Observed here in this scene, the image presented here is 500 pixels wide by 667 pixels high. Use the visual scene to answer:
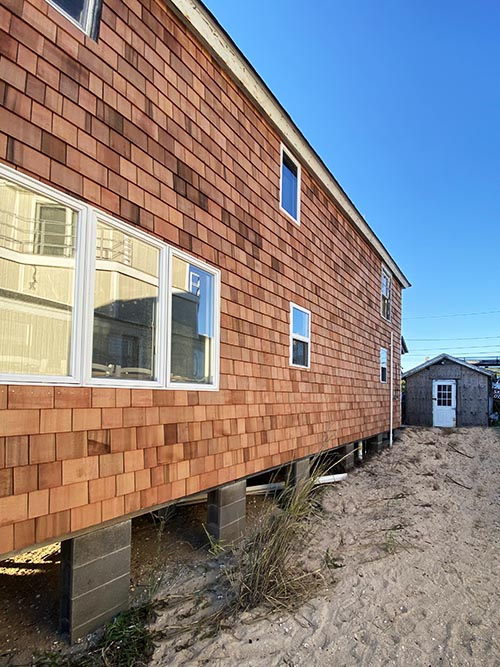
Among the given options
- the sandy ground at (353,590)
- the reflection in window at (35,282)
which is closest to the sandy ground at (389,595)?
the sandy ground at (353,590)

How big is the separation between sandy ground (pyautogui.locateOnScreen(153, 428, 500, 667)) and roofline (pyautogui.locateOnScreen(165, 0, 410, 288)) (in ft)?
18.4

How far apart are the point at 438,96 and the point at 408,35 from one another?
182 inches

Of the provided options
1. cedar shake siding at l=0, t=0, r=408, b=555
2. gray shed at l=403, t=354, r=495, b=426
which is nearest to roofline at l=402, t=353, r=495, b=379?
gray shed at l=403, t=354, r=495, b=426

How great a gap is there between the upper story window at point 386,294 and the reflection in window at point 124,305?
9.34 meters

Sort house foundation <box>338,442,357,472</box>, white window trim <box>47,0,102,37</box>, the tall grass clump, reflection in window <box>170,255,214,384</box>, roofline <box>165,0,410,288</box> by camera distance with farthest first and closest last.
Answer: house foundation <box>338,442,357,472</box> < roofline <box>165,0,410,288</box> < reflection in window <box>170,255,214,384</box> < the tall grass clump < white window trim <box>47,0,102,37</box>

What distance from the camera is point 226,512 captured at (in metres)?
4.84

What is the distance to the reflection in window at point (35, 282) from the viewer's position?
2787 mm

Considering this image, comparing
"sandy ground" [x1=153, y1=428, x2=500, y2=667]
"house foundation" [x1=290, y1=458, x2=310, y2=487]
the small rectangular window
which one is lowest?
"sandy ground" [x1=153, y1=428, x2=500, y2=667]

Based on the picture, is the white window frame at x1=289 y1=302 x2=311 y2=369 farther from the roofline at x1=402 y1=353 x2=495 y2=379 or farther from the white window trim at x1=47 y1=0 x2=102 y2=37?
the roofline at x1=402 y1=353 x2=495 y2=379

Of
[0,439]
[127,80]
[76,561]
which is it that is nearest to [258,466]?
[76,561]

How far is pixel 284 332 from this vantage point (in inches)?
252

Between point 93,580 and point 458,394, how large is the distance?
18.4 metres

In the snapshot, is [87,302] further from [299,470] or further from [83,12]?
[299,470]

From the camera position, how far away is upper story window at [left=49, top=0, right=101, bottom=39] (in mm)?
3280
